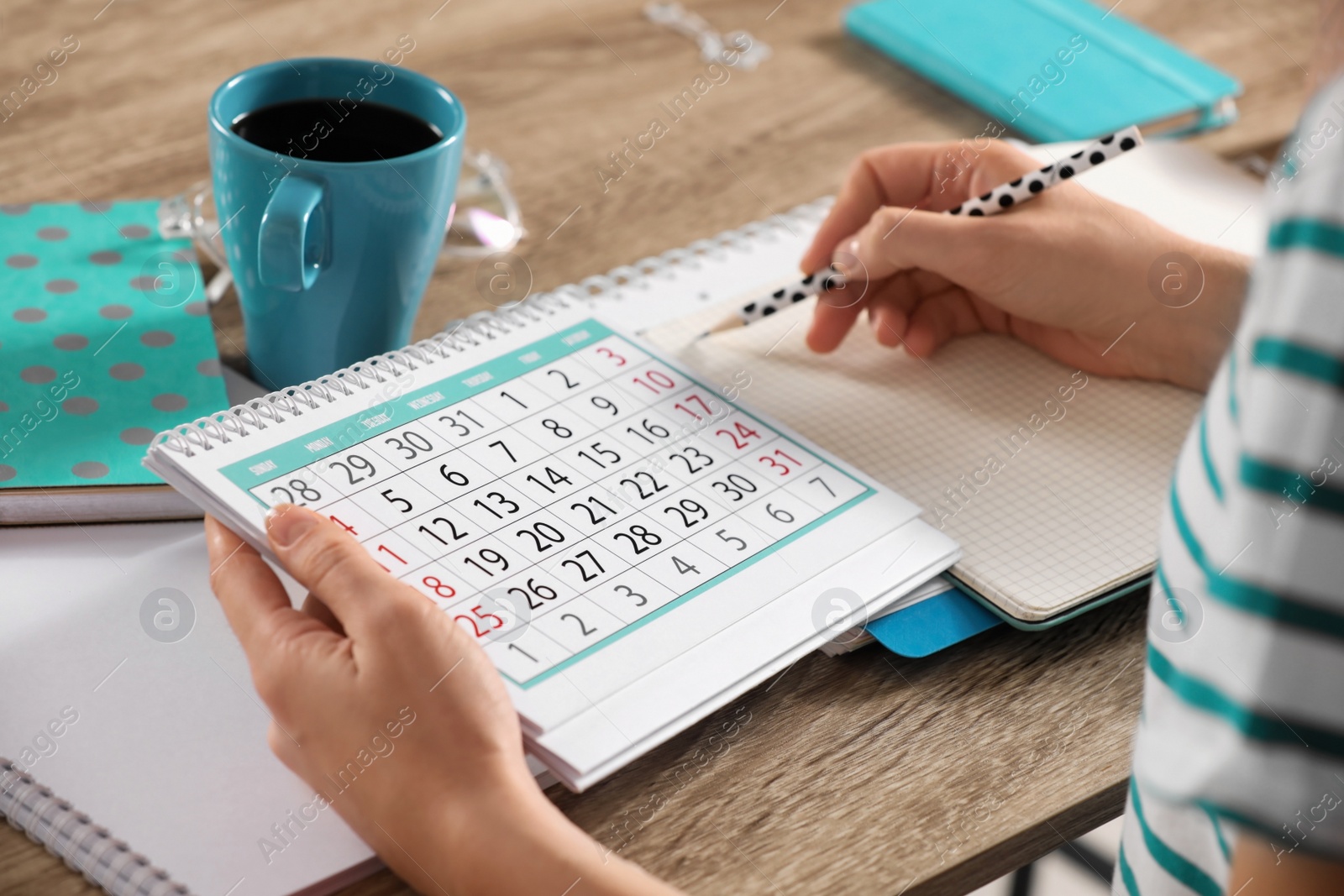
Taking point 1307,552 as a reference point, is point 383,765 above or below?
below

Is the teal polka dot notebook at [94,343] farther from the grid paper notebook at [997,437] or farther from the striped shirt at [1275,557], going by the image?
the striped shirt at [1275,557]

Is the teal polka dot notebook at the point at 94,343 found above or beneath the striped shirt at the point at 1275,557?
beneath

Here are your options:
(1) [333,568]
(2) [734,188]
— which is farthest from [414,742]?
(2) [734,188]

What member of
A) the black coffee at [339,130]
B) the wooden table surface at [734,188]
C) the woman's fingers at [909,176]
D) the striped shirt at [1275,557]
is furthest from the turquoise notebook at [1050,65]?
the striped shirt at [1275,557]

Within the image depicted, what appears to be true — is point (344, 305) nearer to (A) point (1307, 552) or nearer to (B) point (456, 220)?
(B) point (456, 220)

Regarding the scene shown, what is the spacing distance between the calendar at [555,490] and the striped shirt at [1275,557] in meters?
0.23

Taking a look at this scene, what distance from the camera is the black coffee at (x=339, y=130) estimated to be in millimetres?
705

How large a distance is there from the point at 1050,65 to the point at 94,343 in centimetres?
84

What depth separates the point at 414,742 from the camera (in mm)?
492

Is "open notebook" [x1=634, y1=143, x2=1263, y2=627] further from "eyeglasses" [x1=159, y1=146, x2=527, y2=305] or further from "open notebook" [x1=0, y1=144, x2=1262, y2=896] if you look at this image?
"eyeglasses" [x1=159, y1=146, x2=527, y2=305]

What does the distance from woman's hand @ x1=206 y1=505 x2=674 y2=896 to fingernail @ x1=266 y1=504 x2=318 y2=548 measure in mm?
19

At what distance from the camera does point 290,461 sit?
1.97 feet

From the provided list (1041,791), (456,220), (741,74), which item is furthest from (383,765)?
(741,74)

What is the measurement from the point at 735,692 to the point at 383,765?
0.51 feet
